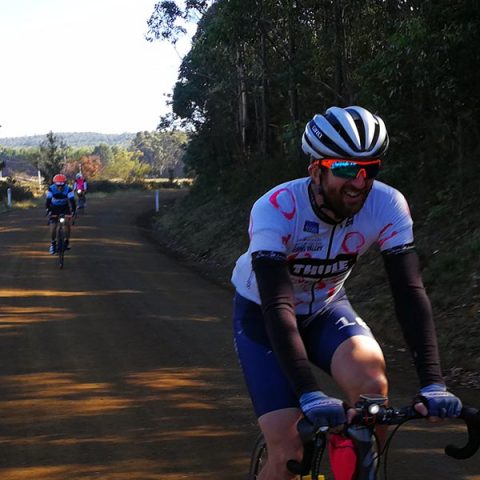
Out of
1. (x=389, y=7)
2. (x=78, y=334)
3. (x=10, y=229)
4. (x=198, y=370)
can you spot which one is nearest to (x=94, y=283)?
(x=78, y=334)

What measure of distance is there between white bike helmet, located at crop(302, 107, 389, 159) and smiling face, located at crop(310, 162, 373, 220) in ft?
0.28

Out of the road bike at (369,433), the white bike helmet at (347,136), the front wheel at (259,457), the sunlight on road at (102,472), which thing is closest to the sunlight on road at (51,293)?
the sunlight on road at (102,472)

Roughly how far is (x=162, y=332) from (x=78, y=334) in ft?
3.67

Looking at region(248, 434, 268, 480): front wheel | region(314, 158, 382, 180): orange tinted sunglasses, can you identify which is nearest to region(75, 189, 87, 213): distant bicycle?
region(248, 434, 268, 480): front wheel

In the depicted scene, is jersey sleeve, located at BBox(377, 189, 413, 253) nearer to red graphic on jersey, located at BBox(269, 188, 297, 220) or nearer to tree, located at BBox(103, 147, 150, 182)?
red graphic on jersey, located at BBox(269, 188, 297, 220)

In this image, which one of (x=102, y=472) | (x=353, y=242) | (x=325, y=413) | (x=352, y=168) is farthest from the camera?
(x=102, y=472)

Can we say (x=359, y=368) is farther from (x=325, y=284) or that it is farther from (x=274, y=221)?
(x=274, y=221)

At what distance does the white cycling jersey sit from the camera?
3.24 meters

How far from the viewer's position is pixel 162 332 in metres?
10.3

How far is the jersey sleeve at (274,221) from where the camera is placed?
3164 millimetres

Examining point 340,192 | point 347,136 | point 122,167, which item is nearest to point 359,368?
point 340,192

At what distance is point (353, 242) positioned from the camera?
11.1ft

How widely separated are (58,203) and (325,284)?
15.4 metres

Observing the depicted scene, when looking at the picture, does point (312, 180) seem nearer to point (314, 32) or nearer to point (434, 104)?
point (434, 104)
